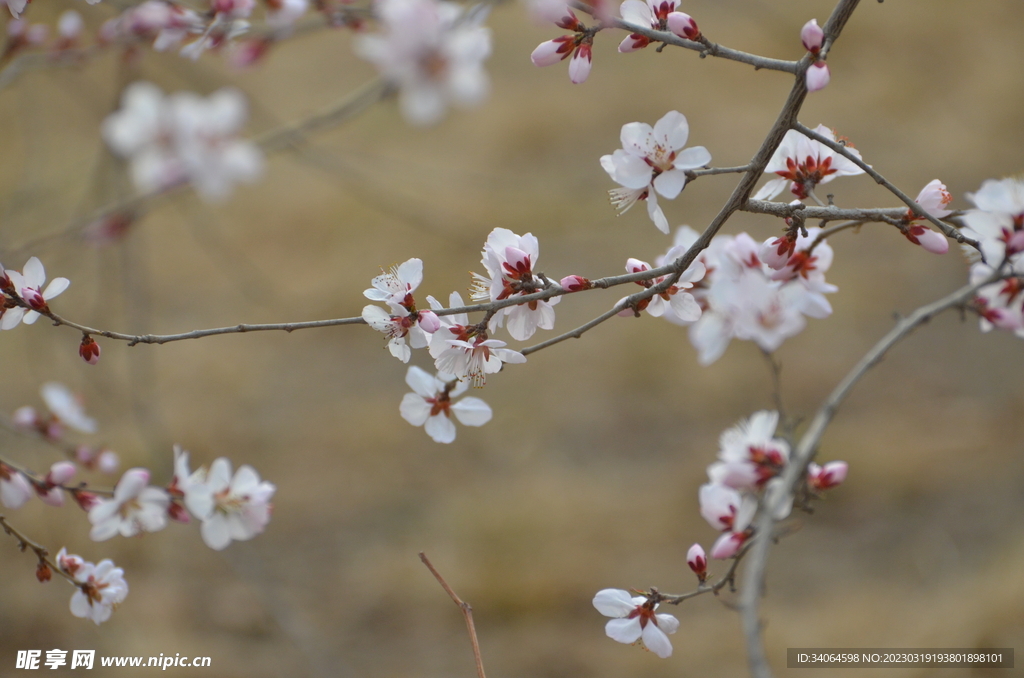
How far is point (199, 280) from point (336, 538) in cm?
141

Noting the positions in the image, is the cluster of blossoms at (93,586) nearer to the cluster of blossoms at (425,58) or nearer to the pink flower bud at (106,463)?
the pink flower bud at (106,463)

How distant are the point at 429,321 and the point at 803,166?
328mm

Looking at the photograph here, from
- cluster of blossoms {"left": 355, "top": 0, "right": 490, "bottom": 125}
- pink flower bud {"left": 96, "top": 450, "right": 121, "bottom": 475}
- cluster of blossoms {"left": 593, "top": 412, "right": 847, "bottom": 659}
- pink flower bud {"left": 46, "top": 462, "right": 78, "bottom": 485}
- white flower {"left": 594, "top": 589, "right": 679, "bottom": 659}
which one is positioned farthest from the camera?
pink flower bud {"left": 96, "top": 450, "right": 121, "bottom": 475}

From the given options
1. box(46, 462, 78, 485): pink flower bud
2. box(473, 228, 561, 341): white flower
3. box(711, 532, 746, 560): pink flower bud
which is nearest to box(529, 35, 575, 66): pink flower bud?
box(473, 228, 561, 341): white flower

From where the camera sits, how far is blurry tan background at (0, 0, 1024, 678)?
4.91 feet

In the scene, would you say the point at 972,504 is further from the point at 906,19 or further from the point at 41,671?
the point at 906,19

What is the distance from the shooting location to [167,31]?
708 mm

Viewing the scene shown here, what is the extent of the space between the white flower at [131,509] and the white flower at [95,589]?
0.06 metres

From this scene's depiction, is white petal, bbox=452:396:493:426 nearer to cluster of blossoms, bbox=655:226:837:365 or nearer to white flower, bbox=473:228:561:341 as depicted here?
white flower, bbox=473:228:561:341

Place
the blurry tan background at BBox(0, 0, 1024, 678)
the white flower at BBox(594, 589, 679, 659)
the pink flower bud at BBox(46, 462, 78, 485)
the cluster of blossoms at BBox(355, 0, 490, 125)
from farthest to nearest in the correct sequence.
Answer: the blurry tan background at BBox(0, 0, 1024, 678) → the pink flower bud at BBox(46, 462, 78, 485) → the white flower at BBox(594, 589, 679, 659) → the cluster of blossoms at BBox(355, 0, 490, 125)

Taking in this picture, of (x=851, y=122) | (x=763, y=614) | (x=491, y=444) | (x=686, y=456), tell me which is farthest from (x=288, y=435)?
(x=851, y=122)

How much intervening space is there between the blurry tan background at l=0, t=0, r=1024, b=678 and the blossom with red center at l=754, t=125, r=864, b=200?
2.34ft

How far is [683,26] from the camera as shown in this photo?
1.76 feet

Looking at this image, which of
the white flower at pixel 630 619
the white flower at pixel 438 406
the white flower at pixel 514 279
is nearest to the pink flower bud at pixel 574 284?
the white flower at pixel 514 279
